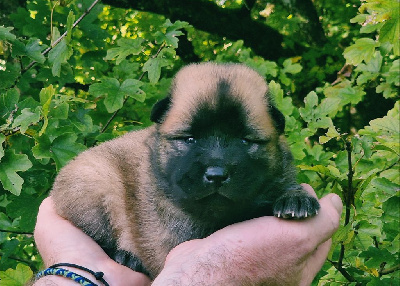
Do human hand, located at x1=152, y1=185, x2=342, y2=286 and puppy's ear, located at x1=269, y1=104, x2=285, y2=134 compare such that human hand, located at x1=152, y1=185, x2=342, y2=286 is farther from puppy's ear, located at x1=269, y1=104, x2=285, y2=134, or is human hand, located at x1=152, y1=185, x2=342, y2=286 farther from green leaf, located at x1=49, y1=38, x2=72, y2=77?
green leaf, located at x1=49, y1=38, x2=72, y2=77

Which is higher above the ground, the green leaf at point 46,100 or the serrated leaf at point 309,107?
the green leaf at point 46,100

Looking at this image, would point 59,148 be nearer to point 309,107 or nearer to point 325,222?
point 325,222

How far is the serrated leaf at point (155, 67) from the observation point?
330 centimetres

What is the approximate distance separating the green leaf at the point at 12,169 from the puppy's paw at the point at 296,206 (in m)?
1.34

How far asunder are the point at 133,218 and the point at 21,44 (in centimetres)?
126

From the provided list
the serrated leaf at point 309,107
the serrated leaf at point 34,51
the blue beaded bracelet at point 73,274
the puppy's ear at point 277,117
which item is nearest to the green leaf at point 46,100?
the serrated leaf at point 34,51

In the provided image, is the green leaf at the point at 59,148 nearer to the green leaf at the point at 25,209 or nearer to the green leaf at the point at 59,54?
the green leaf at the point at 59,54

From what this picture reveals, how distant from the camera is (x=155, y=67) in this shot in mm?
3324

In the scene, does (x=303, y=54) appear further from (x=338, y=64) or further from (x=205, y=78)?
(x=205, y=78)

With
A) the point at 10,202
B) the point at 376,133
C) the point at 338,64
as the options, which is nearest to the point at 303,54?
the point at 338,64

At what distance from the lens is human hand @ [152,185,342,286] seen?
218cm

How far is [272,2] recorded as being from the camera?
24.9 ft

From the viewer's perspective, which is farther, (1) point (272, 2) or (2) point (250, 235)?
(1) point (272, 2)

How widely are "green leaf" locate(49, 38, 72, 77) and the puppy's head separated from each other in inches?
31.1
